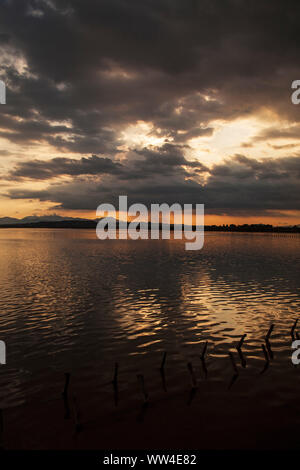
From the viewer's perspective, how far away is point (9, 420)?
13961 mm

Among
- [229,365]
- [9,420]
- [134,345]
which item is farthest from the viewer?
[134,345]

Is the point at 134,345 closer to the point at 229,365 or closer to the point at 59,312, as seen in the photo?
the point at 229,365

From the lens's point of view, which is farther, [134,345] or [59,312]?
[59,312]

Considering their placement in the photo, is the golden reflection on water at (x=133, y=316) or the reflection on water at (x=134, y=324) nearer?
the reflection on water at (x=134, y=324)

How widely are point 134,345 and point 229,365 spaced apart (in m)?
6.97

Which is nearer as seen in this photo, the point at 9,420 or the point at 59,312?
the point at 9,420

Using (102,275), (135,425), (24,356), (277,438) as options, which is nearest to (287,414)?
(277,438)

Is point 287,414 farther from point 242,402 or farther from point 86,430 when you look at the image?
point 86,430

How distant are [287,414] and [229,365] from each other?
16.0 ft

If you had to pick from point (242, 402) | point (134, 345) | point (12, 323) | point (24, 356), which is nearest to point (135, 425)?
point (242, 402)

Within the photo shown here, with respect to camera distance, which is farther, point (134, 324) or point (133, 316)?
point (133, 316)

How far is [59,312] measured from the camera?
31078 millimetres

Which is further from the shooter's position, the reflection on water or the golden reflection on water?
the golden reflection on water

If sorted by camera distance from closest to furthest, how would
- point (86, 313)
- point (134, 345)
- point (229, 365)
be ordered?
point (229, 365) < point (134, 345) < point (86, 313)
